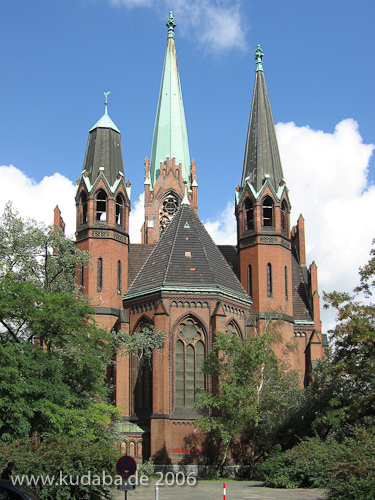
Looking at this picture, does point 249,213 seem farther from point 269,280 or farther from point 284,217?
point 269,280

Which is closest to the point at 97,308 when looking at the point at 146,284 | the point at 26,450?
the point at 146,284

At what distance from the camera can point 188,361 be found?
44.2 metres

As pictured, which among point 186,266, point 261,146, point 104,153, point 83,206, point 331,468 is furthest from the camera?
point 261,146

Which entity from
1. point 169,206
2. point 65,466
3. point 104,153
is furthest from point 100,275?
Answer: point 169,206

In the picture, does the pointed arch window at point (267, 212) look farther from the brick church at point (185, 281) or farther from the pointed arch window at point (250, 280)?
the pointed arch window at point (250, 280)

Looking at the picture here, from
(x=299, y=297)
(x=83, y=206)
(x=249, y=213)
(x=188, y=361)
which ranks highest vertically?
(x=83, y=206)

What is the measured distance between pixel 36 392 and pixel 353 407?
14.6 m

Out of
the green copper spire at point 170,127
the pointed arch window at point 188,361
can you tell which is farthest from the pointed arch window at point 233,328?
the green copper spire at point 170,127

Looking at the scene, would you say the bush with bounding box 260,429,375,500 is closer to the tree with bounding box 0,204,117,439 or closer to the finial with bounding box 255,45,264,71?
the tree with bounding box 0,204,117,439

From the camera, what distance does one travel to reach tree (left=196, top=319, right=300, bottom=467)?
3788cm

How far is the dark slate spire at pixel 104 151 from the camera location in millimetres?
50500

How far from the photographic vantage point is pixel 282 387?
40688mm

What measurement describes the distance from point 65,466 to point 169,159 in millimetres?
59873

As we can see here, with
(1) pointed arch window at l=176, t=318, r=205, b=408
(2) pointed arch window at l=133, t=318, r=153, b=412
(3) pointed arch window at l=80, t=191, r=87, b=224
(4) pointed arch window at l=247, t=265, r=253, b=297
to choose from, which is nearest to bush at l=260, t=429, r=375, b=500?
(1) pointed arch window at l=176, t=318, r=205, b=408
